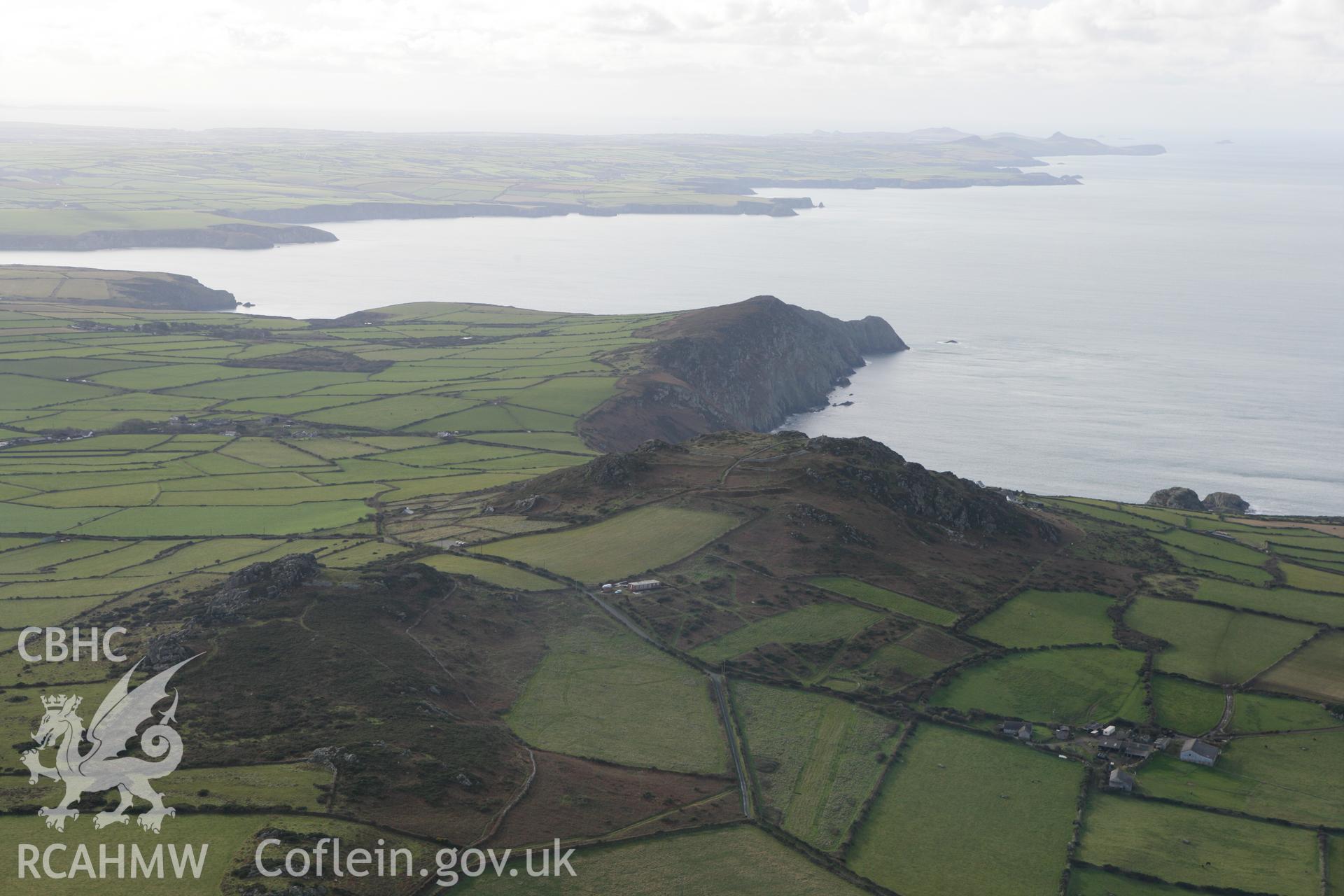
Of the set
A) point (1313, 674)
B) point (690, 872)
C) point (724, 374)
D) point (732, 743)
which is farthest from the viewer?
point (724, 374)

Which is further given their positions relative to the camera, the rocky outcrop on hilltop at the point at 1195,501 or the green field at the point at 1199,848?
the rocky outcrop on hilltop at the point at 1195,501

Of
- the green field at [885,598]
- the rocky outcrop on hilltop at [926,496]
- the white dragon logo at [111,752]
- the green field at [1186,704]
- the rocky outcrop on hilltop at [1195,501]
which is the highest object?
the rocky outcrop on hilltop at [926,496]

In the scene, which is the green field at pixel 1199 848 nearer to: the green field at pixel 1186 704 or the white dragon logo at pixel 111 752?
the green field at pixel 1186 704

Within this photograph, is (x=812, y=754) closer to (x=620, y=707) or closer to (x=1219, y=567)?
(x=620, y=707)

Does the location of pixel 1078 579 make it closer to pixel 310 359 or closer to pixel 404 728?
pixel 404 728

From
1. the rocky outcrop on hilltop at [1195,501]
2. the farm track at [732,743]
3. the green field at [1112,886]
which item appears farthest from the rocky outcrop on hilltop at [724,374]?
the green field at [1112,886]

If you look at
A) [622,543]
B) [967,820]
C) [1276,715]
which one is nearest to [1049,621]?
[1276,715]
